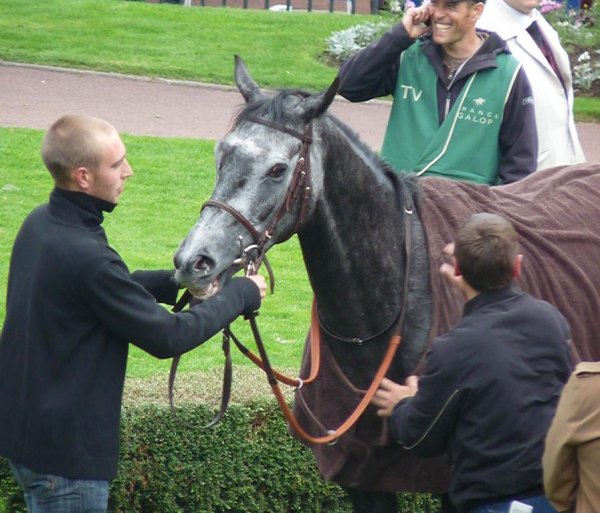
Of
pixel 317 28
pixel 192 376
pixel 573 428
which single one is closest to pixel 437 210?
pixel 573 428

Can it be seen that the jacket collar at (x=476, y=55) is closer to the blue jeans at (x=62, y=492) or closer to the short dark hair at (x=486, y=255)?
the short dark hair at (x=486, y=255)

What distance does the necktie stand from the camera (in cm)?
622

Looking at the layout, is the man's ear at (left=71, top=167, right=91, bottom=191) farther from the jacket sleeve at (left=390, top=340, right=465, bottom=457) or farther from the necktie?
the necktie

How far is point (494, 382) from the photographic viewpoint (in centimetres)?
348

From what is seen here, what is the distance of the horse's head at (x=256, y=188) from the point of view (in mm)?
3734

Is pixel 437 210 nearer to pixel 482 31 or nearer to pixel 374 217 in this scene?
pixel 374 217

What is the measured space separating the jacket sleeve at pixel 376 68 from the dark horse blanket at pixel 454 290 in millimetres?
828

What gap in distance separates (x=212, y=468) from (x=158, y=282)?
156 centimetres

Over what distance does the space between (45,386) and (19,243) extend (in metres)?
0.45

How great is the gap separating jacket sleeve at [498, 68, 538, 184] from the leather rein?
111 cm

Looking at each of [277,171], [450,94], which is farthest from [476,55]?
[277,171]

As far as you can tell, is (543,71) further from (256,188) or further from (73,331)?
(73,331)

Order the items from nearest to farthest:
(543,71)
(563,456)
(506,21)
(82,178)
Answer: (563,456) < (82,178) < (543,71) < (506,21)

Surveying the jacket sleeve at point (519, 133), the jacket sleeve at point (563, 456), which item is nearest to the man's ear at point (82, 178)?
the jacket sleeve at point (563, 456)
